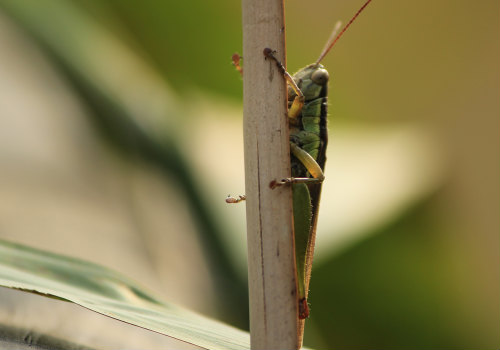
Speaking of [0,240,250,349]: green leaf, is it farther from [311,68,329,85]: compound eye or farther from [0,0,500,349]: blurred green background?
[0,0,500,349]: blurred green background

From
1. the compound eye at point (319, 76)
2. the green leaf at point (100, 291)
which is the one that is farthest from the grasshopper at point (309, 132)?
the green leaf at point (100, 291)

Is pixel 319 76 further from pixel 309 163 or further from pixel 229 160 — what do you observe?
pixel 229 160

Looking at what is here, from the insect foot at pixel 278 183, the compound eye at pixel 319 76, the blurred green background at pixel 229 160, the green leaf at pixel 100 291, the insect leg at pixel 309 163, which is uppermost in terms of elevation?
the blurred green background at pixel 229 160

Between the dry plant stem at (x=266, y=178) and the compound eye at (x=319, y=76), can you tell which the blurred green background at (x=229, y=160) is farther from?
the dry plant stem at (x=266, y=178)

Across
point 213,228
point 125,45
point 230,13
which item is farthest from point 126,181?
point 230,13

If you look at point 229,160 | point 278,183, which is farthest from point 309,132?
point 229,160

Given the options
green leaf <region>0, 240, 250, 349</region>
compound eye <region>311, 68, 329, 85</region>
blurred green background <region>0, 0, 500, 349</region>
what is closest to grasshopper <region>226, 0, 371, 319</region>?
compound eye <region>311, 68, 329, 85</region>
